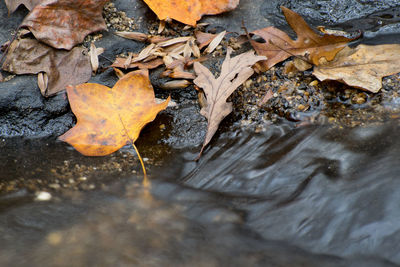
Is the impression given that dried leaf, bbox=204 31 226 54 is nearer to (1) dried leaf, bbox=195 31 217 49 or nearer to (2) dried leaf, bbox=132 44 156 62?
(1) dried leaf, bbox=195 31 217 49

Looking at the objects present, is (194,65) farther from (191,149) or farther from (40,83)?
(40,83)

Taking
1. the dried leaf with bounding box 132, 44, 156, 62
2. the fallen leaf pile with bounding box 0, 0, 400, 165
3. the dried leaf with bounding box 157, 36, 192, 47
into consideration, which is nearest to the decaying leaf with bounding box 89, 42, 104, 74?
the fallen leaf pile with bounding box 0, 0, 400, 165

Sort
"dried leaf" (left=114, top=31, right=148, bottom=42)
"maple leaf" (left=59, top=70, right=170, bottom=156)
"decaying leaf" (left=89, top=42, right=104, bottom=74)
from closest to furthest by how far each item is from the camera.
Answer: "maple leaf" (left=59, top=70, right=170, bottom=156)
"decaying leaf" (left=89, top=42, right=104, bottom=74)
"dried leaf" (left=114, top=31, right=148, bottom=42)

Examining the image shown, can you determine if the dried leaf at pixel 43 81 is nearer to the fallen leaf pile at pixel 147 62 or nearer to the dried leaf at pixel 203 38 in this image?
the fallen leaf pile at pixel 147 62

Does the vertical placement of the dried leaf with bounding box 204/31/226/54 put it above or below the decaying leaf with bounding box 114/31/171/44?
below

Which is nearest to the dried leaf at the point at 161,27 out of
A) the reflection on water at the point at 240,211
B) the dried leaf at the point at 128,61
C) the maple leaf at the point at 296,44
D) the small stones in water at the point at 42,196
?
the dried leaf at the point at 128,61

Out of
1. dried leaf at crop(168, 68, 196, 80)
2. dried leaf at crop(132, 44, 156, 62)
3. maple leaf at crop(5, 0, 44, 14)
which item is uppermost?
maple leaf at crop(5, 0, 44, 14)
